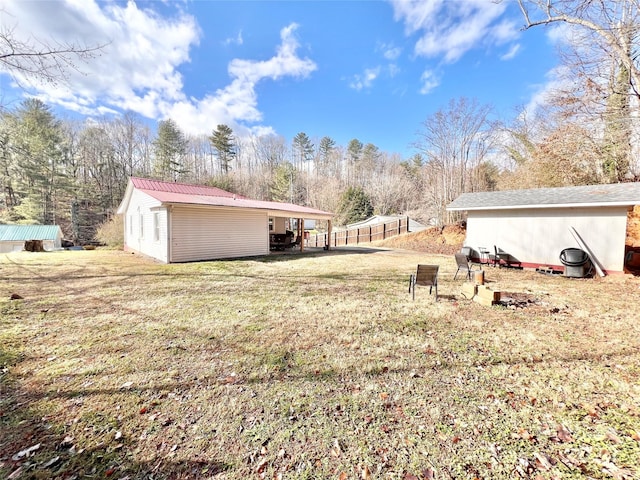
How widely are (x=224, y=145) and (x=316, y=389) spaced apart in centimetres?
4217

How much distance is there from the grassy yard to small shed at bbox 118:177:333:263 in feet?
18.4

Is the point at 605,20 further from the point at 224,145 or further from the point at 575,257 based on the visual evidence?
the point at 224,145

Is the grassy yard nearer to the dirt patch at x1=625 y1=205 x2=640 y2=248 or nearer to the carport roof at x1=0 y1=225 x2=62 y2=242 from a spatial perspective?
the dirt patch at x1=625 y1=205 x2=640 y2=248

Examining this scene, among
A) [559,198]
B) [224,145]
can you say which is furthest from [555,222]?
[224,145]

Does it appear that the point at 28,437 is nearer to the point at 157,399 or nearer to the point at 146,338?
the point at 157,399

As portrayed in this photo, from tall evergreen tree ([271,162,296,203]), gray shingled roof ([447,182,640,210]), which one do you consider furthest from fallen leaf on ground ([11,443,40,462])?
tall evergreen tree ([271,162,296,203])

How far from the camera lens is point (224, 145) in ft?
128

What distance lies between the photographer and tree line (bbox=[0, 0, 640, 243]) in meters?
9.28

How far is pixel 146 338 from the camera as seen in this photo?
151 inches

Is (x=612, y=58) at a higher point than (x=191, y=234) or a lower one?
higher

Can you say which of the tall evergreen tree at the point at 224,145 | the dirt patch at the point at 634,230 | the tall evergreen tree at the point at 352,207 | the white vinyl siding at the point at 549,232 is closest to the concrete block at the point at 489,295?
the white vinyl siding at the point at 549,232

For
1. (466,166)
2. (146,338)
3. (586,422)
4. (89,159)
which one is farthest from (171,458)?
(89,159)

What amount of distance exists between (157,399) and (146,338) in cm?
164

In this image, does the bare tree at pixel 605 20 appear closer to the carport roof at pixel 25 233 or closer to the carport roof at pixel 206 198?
the carport roof at pixel 206 198
